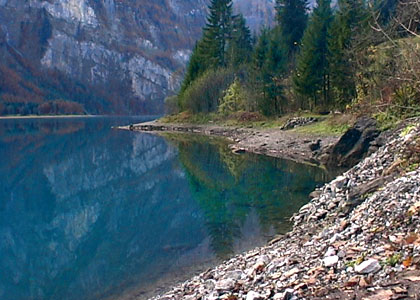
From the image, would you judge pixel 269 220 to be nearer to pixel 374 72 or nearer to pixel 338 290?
pixel 338 290

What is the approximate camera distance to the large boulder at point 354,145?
70.8ft

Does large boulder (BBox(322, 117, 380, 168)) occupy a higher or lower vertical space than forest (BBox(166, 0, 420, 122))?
lower

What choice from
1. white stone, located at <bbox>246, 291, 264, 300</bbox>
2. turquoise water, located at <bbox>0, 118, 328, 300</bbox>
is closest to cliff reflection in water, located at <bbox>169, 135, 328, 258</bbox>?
turquoise water, located at <bbox>0, 118, 328, 300</bbox>

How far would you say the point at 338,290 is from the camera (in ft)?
18.9

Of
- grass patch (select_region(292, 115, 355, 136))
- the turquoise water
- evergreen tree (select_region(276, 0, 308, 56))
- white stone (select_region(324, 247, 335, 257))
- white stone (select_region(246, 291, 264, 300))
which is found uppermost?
evergreen tree (select_region(276, 0, 308, 56))

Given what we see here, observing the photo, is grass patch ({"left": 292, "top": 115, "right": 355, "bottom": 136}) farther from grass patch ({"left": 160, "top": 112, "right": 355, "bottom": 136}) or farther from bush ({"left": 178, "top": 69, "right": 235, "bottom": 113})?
bush ({"left": 178, "top": 69, "right": 235, "bottom": 113})

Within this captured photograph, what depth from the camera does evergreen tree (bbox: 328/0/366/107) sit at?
3772cm

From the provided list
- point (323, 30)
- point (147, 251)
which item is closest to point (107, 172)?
point (147, 251)

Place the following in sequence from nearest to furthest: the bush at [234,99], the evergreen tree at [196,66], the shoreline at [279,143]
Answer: the shoreline at [279,143] → the bush at [234,99] → the evergreen tree at [196,66]

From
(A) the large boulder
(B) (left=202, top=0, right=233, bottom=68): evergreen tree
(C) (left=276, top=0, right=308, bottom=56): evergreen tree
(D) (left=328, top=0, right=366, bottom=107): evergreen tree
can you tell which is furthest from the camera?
(B) (left=202, top=0, right=233, bottom=68): evergreen tree

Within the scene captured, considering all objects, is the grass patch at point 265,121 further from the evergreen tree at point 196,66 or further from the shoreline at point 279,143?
the evergreen tree at point 196,66

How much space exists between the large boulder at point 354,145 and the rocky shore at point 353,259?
34.3ft

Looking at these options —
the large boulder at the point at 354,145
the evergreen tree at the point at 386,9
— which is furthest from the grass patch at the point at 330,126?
the evergreen tree at the point at 386,9

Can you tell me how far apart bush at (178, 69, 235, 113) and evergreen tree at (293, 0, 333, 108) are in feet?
64.4
